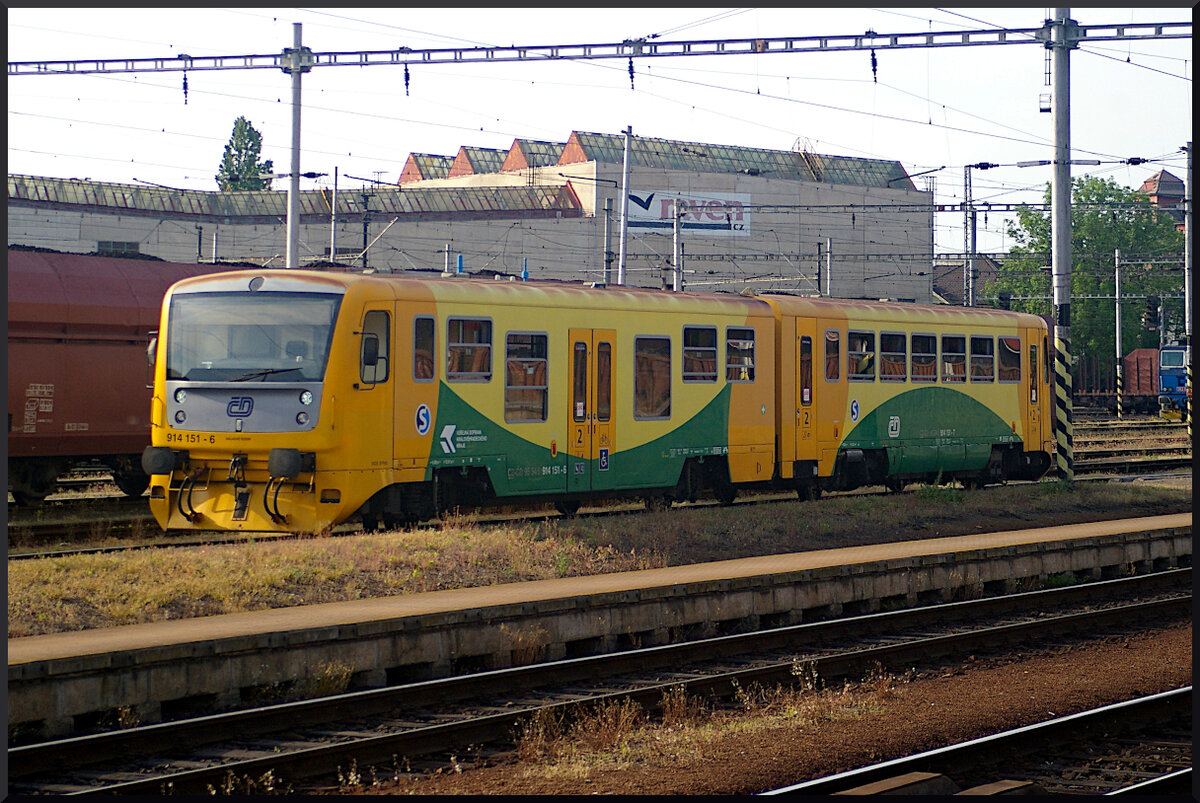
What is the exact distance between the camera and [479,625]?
11195mm

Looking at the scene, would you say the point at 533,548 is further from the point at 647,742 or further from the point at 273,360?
the point at 647,742

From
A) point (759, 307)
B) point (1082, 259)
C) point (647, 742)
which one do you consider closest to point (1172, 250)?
point (1082, 259)

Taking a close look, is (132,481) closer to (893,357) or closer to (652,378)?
(652,378)

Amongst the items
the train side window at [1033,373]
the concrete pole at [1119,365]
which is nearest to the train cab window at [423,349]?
the train side window at [1033,373]

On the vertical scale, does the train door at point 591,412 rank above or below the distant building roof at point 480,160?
below

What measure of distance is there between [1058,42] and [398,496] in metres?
15.5

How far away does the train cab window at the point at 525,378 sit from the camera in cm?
1675

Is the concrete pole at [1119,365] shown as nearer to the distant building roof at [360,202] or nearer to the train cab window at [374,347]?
the distant building roof at [360,202]

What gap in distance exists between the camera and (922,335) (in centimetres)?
2272

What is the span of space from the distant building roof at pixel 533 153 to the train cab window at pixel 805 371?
52649 millimetres

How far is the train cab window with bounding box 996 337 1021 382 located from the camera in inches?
961

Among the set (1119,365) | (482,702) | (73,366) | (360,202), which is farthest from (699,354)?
(1119,365)

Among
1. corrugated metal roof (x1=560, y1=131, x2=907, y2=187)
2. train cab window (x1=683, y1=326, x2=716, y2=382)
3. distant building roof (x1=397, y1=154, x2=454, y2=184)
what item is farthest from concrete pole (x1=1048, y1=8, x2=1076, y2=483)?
distant building roof (x1=397, y1=154, x2=454, y2=184)

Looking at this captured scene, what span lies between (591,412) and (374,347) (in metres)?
3.58
